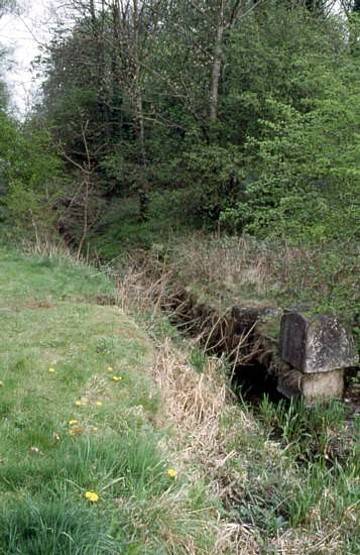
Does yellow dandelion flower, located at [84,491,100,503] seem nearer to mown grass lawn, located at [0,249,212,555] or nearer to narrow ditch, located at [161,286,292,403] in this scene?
mown grass lawn, located at [0,249,212,555]

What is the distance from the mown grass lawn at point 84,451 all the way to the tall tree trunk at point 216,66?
8.30 meters

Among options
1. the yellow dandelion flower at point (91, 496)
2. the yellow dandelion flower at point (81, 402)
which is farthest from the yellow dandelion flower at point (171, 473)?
the yellow dandelion flower at point (81, 402)

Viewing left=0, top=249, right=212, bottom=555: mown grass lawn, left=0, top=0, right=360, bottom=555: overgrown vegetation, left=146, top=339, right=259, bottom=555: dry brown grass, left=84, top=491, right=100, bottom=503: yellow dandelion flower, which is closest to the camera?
left=0, top=249, right=212, bottom=555: mown grass lawn

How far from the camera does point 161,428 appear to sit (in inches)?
154

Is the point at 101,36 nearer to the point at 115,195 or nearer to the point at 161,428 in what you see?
the point at 115,195

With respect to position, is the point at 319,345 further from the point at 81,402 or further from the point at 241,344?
the point at 81,402

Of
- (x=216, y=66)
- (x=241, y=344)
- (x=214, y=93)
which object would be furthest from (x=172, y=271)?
(x=216, y=66)

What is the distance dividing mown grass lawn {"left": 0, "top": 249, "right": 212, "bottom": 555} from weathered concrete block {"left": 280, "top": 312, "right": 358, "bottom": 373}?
64.5 inches

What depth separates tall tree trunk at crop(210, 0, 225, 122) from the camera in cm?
1254

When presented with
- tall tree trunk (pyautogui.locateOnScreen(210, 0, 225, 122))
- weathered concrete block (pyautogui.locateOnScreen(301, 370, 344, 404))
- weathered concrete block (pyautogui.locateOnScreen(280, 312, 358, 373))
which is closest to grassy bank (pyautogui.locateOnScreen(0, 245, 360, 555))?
weathered concrete block (pyautogui.locateOnScreen(301, 370, 344, 404))

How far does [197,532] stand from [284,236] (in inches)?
218

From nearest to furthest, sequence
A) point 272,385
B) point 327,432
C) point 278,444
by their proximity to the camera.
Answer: point 278,444, point 327,432, point 272,385

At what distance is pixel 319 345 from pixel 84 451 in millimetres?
3622

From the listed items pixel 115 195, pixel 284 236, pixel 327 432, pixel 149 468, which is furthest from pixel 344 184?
pixel 115 195
